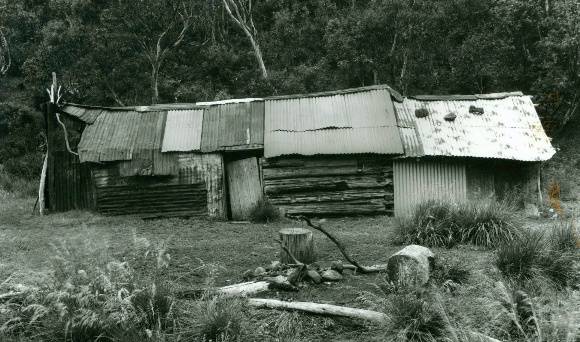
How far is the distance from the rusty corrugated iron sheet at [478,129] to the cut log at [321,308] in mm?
9491

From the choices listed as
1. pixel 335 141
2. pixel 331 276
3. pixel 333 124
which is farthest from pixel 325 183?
pixel 331 276

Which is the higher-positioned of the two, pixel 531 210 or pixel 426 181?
pixel 426 181

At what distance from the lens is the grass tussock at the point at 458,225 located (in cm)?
998

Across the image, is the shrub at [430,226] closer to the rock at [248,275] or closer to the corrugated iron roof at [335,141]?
the rock at [248,275]

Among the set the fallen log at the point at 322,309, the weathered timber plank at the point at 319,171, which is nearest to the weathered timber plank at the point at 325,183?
the weathered timber plank at the point at 319,171

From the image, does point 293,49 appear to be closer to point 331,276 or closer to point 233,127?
point 233,127

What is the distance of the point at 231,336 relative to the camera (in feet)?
19.0

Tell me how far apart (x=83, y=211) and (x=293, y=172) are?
6.21m

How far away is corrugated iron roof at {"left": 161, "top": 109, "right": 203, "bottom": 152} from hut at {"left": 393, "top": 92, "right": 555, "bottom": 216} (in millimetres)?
5670

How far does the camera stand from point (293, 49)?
29094 mm

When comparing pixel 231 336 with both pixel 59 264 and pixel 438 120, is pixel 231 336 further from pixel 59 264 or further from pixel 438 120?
pixel 438 120

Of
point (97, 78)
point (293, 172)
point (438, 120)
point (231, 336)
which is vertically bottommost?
point (231, 336)

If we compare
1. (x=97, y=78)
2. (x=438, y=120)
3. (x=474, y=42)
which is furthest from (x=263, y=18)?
(x=438, y=120)

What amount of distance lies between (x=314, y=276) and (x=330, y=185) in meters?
8.13
